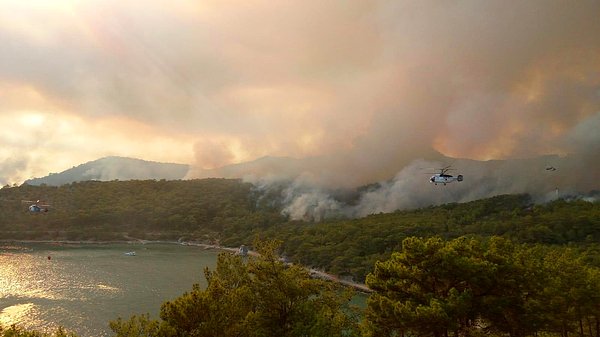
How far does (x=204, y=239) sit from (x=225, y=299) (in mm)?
168950

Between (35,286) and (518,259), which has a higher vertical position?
(518,259)

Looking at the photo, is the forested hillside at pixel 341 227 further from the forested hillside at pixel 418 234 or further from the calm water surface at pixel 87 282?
the calm water surface at pixel 87 282

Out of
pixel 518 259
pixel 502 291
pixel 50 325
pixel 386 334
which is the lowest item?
pixel 50 325

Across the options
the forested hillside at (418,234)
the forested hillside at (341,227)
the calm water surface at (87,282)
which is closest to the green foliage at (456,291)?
the calm water surface at (87,282)

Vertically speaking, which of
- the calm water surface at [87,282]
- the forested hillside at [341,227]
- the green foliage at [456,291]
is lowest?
the calm water surface at [87,282]

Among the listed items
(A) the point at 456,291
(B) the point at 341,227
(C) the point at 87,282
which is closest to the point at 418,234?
(B) the point at 341,227

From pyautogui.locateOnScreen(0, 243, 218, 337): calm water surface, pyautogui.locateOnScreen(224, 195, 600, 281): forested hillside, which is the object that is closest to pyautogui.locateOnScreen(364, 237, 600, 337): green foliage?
pyautogui.locateOnScreen(0, 243, 218, 337): calm water surface

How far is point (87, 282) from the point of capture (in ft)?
306

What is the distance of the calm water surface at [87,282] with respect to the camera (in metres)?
66.6

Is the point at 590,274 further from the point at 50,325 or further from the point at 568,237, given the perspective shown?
the point at 568,237

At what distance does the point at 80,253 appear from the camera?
140 meters

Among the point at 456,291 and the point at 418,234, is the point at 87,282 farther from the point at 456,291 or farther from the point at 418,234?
the point at 456,291

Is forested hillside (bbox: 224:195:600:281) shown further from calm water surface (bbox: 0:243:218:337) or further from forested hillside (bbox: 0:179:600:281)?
calm water surface (bbox: 0:243:218:337)

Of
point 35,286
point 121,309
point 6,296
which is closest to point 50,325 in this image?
point 121,309
